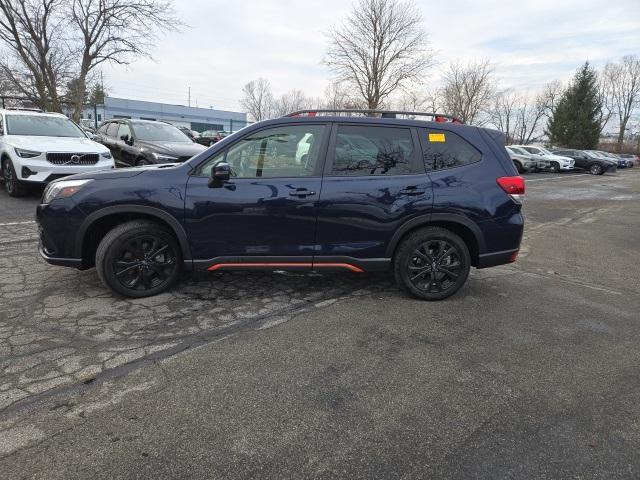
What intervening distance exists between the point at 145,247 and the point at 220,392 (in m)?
1.90

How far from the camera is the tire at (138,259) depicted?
12.9 feet

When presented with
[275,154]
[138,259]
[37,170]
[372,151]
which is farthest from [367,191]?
[37,170]

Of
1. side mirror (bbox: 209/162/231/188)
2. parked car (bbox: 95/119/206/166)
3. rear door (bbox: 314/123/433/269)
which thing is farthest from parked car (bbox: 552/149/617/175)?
side mirror (bbox: 209/162/231/188)

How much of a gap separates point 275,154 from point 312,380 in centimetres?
211

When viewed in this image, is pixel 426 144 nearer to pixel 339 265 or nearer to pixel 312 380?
pixel 339 265

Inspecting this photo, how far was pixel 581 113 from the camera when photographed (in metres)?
47.4

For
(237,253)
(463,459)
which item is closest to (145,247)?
(237,253)

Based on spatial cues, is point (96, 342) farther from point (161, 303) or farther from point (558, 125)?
point (558, 125)

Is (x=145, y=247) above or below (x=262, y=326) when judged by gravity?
above

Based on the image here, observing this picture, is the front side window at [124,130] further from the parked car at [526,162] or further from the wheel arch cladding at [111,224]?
the parked car at [526,162]

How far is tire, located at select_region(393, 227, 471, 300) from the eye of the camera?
4.20m

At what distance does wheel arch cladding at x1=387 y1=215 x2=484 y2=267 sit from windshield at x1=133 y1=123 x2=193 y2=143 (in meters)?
7.82

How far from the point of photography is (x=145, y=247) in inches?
159

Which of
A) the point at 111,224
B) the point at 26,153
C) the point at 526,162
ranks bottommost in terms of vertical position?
the point at 111,224
